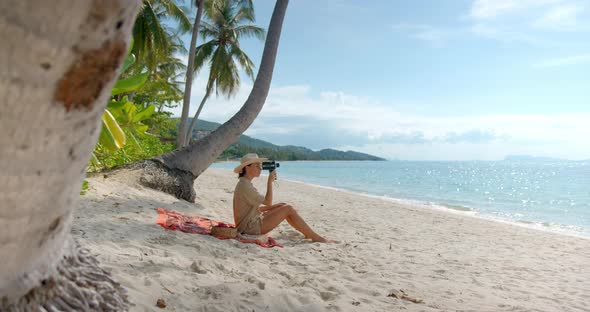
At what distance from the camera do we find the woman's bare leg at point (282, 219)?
4973 millimetres

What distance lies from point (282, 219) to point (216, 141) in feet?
10.1

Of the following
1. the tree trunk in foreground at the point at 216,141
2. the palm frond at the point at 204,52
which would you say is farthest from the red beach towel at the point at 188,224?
the palm frond at the point at 204,52

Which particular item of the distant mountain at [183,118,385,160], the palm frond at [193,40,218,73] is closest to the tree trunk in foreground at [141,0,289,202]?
the palm frond at [193,40,218,73]

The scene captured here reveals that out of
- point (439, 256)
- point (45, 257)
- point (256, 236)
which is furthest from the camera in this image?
point (439, 256)

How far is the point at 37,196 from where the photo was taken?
806mm

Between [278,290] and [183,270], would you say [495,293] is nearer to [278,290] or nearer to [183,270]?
[278,290]

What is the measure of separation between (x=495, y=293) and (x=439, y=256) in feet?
5.12

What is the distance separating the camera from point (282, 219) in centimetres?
510

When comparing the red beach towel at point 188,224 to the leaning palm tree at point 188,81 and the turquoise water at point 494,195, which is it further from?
the leaning palm tree at point 188,81

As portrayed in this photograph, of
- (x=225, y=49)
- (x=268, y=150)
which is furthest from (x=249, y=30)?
(x=268, y=150)

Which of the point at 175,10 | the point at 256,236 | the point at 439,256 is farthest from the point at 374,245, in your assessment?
the point at 175,10

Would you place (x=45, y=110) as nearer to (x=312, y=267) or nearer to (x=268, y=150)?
(x=312, y=267)

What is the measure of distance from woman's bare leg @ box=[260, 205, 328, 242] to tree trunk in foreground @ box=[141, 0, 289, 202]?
9.00ft

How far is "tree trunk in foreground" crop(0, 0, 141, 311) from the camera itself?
671 millimetres
